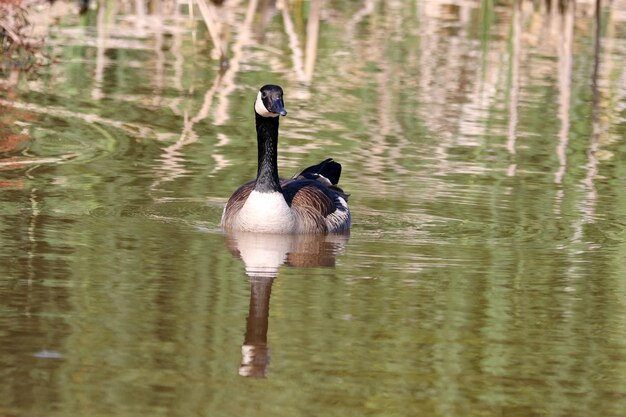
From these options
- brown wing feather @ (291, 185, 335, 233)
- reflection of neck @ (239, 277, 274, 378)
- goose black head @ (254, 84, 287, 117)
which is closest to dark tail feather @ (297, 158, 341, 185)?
brown wing feather @ (291, 185, 335, 233)

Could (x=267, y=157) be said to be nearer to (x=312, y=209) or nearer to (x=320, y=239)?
A: (x=312, y=209)

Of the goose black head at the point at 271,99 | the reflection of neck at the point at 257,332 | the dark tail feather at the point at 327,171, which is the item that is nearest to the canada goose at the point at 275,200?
the goose black head at the point at 271,99

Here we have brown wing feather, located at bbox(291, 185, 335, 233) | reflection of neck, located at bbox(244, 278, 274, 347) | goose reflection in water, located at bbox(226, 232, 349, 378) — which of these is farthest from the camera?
brown wing feather, located at bbox(291, 185, 335, 233)

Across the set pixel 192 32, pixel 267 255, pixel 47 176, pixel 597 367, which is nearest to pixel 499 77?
pixel 192 32

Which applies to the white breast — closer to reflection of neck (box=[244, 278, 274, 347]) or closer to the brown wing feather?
the brown wing feather

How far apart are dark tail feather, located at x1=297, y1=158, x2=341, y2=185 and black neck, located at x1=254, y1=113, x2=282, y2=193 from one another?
700 mm

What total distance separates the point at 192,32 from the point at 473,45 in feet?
13.8

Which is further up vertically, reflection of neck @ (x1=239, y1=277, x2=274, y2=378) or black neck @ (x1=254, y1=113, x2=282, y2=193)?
black neck @ (x1=254, y1=113, x2=282, y2=193)

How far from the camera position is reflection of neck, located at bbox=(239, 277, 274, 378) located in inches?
286

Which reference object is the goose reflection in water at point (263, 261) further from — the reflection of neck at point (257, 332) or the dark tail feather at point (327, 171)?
the dark tail feather at point (327, 171)

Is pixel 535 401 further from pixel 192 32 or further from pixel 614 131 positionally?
pixel 192 32

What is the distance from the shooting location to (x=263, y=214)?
1100 centimetres

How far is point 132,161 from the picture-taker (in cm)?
1339

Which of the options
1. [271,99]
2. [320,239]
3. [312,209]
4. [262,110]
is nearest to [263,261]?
[320,239]
